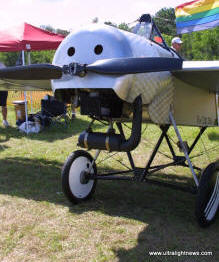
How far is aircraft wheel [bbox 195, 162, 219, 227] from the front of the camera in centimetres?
316

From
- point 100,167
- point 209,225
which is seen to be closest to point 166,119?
point 209,225

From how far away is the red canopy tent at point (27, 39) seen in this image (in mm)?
7754

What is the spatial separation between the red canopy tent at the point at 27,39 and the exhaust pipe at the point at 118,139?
5044 mm

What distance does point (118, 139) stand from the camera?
324 centimetres

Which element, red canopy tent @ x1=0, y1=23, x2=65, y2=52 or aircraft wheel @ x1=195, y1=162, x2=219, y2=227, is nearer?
aircraft wheel @ x1=195, y1=162, x2=219, y2=227

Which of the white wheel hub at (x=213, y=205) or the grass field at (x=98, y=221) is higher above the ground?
the white wheel hub at (x=213, y=205)

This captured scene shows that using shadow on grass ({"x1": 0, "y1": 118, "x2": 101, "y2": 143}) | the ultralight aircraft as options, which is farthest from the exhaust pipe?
shadow on grass ({"x1": 0, "y1": 118, "x2": 101, "y2": 143})

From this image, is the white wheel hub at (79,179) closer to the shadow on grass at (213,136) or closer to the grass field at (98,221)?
the grass field at (98,221)

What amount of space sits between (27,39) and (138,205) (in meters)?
5.52

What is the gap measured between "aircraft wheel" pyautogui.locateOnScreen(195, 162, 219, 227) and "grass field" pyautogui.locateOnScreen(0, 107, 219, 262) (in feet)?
0.41

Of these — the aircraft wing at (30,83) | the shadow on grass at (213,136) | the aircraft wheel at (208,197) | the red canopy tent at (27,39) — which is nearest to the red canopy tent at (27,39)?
the red canopy tent at (27,39)

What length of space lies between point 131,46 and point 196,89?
1.25 metres

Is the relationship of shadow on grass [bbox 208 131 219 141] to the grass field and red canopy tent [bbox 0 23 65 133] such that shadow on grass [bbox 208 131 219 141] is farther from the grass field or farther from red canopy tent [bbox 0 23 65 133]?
red canopy tent [bbox 0 23 65 133]

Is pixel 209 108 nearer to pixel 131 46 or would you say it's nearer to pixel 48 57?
pixel 131 46
